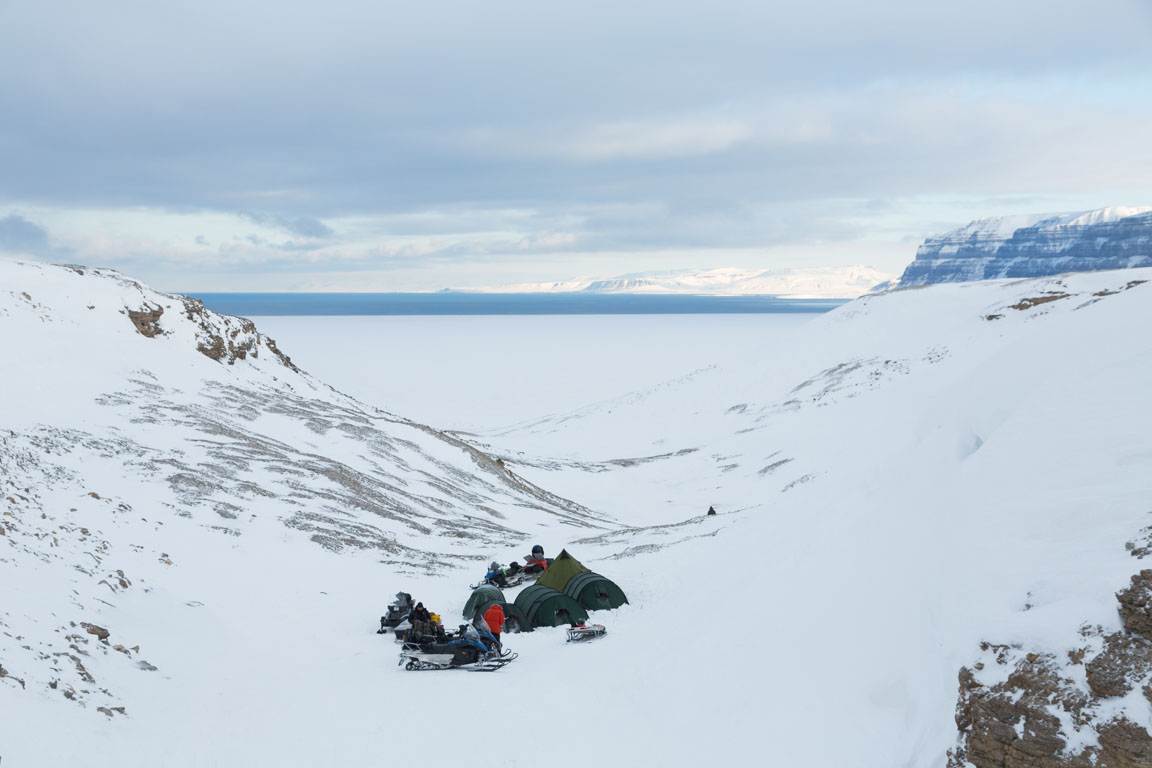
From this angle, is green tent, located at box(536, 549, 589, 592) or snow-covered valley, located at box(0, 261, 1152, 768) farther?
green tent, located at box(536, 549, 589, 592)

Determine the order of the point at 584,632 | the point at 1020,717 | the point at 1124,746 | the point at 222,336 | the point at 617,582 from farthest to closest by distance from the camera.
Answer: the point at 222,336, the point at 617,582, the point at 584,632, the point at 1020,717, the point at 1124,746

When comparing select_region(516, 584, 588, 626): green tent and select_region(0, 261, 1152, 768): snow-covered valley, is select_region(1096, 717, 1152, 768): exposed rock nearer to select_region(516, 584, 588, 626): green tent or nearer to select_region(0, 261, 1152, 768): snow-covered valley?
select_region(0, 261, 1152, 768): snow-covered valley

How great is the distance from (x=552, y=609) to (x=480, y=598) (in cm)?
217

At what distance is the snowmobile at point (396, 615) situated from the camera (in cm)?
1978

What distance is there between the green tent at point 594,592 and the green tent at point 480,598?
2075 millimetres

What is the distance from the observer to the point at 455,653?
17.0 meters

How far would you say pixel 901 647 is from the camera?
13.1m

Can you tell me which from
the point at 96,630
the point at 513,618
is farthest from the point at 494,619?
the point at 96,630

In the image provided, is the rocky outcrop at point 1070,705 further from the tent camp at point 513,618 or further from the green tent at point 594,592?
A: the green tent at point 594,592

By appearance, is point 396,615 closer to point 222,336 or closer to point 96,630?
point 96,630

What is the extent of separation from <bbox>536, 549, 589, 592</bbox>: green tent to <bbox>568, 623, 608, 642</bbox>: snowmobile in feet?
11.6

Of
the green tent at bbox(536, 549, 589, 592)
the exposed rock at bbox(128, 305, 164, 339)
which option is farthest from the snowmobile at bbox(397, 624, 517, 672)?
the exposed rock at bbox(128, 305, 164, 339)

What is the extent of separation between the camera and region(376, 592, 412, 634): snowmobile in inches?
779

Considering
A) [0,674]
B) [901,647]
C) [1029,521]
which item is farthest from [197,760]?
[1029,521]
